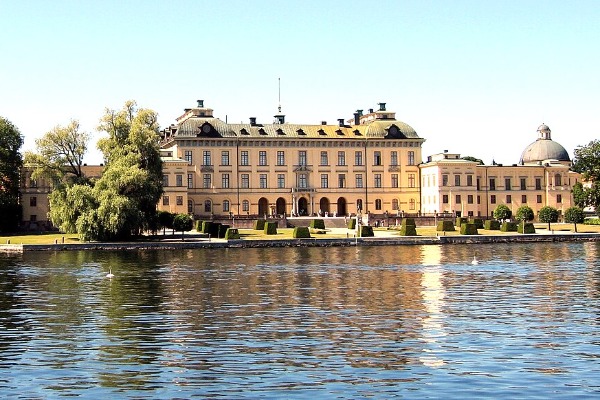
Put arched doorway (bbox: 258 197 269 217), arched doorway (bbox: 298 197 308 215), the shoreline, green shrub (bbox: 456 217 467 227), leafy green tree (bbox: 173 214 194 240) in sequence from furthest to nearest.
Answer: arched doorway (bbox: 298 197 308 215)
arched doorway (bbox: 258 197 269 217)
green shrub (bbox: 456 217 467 227)
leafy green tree (bbox: 173 214 194 240)
the shoreline

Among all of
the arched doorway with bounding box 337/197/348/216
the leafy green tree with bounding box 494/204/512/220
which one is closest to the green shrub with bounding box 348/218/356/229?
the arched doorway with bounding box 337/197/348/216

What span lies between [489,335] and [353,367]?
6.17 meters

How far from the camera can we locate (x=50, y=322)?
30109mm

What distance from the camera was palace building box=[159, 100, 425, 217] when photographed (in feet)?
369

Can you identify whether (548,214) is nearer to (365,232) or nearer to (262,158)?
(365,232)

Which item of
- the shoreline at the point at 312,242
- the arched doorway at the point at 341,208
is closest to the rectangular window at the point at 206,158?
the arched doorway at the point at 341,208

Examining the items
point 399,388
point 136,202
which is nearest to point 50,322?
point 399,388

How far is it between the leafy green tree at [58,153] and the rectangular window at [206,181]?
27.7 meters

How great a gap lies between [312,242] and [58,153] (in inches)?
1009

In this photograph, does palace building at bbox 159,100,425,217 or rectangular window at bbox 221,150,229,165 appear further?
rectangular window at bbox 221,150,229,165

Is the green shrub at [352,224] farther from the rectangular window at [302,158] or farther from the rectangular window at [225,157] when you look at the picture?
the rectangular window at [225,157]

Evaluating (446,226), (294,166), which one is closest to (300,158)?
(294,166)

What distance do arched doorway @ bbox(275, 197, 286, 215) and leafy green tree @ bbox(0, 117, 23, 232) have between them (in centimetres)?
3241

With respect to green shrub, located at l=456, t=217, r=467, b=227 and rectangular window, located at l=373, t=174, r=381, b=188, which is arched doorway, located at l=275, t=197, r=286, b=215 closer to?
rectangular window, located at l=373, t=174, r=381, b=188
